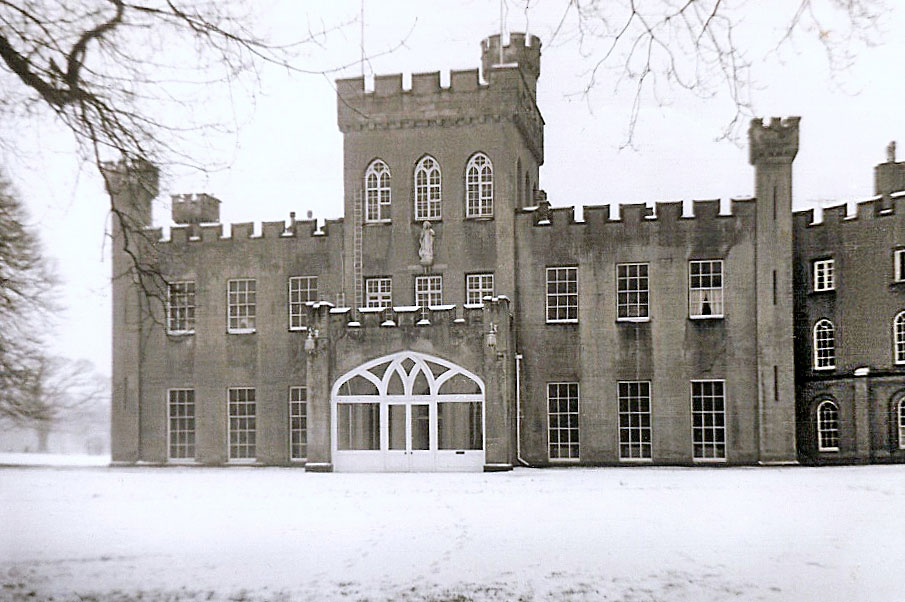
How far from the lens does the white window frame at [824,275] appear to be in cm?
1615

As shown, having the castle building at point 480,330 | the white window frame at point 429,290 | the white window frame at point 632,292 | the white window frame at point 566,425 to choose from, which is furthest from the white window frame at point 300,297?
the white window frame at point 632,292

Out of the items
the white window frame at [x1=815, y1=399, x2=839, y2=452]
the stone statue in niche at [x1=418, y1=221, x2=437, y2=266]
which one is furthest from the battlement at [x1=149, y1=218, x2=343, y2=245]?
the white window frame at [x1=815, y1=399, x2=839, y2=452]

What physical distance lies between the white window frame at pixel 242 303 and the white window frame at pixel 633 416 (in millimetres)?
6375

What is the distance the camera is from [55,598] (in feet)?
25.8

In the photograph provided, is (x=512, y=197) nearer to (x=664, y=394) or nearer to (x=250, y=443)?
(x=664, y=394)

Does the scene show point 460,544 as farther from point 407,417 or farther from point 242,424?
point 242,424

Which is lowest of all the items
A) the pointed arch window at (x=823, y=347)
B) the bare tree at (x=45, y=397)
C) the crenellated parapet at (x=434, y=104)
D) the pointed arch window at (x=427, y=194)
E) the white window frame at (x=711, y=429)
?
the white window frame at (x=711, y=429)

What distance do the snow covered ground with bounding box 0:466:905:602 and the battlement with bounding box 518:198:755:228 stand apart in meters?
7.09

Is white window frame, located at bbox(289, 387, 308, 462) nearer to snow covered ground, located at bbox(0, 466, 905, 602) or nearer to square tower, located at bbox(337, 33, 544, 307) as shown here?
square tower, located at bbox(337, 33, 544, 307)

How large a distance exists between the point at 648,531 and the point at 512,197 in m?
10.0

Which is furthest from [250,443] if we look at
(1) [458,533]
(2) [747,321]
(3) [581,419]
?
(1) [458,533]

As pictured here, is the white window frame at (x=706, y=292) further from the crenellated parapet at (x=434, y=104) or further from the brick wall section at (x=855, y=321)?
the crenellated parapet at (x=434, y=104)

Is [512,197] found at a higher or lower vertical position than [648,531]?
higher

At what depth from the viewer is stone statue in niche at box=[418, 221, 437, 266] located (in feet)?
60.8
